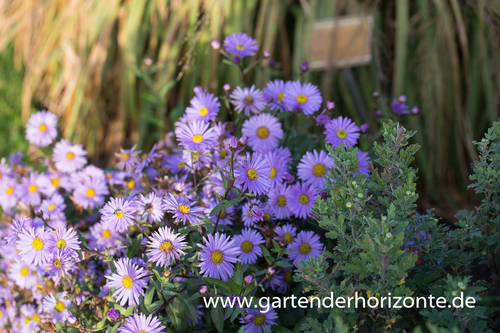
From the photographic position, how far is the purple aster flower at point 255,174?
0.70 metres

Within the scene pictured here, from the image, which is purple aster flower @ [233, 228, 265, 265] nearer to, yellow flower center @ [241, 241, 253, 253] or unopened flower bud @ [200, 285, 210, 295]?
yellow flower center @ [241, 241, 253, 253]

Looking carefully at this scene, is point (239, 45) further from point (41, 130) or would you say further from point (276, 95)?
point (41, 130)

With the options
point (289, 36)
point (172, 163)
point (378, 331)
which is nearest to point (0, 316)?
point (172, 163)

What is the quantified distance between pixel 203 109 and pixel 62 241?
39 cm

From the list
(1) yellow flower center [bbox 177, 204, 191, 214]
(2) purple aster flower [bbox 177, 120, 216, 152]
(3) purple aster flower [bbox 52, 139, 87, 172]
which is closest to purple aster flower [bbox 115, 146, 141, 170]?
(3) purple aster flower [bbox 52, 139, 87, 172]

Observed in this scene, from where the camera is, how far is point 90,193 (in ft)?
3.04

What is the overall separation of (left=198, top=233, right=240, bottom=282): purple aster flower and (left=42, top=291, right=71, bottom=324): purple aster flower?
0.32 m

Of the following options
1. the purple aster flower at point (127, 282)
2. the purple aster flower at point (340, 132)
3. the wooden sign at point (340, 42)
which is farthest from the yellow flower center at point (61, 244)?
the wooden sign at point (340, 42)

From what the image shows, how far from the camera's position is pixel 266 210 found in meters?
0.78

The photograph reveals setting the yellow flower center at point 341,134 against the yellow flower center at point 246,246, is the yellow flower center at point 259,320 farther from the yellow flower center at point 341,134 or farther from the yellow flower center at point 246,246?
the yellow flower center at point 341,134

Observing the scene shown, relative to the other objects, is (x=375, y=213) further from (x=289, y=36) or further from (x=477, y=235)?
(x=289, y=36)

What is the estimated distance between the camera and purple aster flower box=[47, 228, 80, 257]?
691 millimetres

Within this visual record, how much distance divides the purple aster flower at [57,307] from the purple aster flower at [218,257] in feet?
1.06

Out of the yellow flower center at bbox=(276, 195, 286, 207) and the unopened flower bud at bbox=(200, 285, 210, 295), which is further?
the yellow flower center at bbox=(276, 195, 286, 207)
